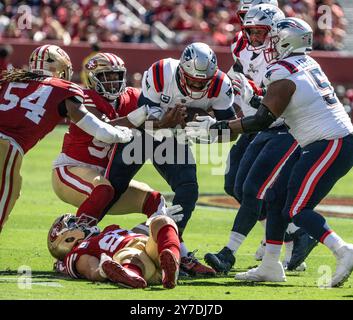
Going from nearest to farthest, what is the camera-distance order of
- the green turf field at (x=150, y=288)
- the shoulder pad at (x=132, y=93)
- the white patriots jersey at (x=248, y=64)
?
the green turf field at (x=150, y=288) < the white patriots jersey at (x=248, y=64) < the shoulder pad at (x=132, y=93)

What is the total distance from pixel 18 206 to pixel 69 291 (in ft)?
17.4

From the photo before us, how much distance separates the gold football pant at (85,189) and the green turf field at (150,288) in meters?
0.57

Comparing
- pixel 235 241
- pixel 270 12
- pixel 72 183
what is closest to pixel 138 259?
pixel 235 241

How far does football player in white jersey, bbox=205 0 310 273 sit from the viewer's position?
7.80 meters

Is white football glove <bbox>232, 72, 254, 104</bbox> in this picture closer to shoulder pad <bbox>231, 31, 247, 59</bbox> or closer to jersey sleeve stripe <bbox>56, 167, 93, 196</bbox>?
shoulder pad <bbox>231, 31, 247, 59</bbox>

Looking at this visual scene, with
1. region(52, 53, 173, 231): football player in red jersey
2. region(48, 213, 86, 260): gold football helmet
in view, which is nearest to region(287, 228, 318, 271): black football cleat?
region(52, 53, 173, 231): football player in red jersey

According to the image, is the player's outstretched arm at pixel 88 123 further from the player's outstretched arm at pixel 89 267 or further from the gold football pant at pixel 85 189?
the player's outstretched arm at pixel 89 267

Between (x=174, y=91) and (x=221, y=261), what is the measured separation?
4.70ft

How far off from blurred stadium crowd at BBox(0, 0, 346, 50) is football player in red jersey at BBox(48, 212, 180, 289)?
48.8 ft

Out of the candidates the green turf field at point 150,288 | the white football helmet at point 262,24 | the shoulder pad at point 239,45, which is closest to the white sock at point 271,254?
the green turf field at point 150,288

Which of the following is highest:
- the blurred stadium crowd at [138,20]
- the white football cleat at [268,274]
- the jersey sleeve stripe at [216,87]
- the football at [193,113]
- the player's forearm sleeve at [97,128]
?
the jersey sleeve stripe at [216,87]

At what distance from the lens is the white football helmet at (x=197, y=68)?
303 inches

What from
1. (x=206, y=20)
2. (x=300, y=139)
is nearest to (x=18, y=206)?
(x=300, y=139)

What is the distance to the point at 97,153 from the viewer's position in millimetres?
8414
